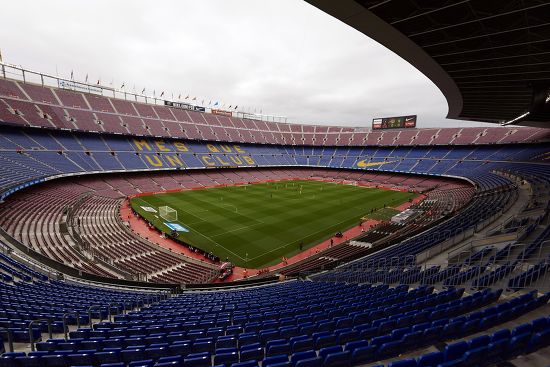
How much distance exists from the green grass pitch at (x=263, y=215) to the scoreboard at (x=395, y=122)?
32818 millimetres

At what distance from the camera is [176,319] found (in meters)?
8.98

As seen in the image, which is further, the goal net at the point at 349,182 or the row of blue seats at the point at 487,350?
the goal net at the point at 349,182

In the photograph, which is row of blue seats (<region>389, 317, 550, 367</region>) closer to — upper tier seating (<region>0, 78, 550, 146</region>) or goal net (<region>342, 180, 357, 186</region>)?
upper tier seating (<region>0, 78, 550, 146</region>)

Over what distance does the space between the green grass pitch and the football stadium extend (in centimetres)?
33

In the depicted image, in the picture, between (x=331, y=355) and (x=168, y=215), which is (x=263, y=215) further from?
(x=331, y=355)

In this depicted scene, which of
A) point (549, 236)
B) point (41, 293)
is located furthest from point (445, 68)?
point (41, 293)

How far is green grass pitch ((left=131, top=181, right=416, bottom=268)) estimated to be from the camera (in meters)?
27.2

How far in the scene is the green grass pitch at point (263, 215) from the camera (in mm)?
27219

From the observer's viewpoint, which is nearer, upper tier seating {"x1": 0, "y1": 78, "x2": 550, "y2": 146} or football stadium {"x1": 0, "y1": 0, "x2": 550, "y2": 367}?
football stadium {"x1": 0, "y1": 0, "x2": 550, "y2": 367}

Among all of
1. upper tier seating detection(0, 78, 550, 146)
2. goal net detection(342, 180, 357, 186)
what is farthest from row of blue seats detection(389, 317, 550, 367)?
goal net detection(342, 180, 357, 186)

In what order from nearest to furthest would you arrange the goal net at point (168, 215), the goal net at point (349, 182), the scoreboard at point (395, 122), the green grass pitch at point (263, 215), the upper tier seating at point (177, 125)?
the green grass pitch at point (263, 215)
the goal net at point (168, 215)
the upper tier seating at point (177, 125)
the goal net at point (349, 182)
the scoreboard at point (395, 122)

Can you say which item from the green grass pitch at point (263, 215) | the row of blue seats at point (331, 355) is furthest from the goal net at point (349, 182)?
the row of blue seats at point (331, 355)

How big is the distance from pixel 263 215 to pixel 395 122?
62.4m

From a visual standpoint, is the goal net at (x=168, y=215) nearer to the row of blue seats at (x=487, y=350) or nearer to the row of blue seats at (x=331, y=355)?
the row of blue seats at (x=331, y=355)
